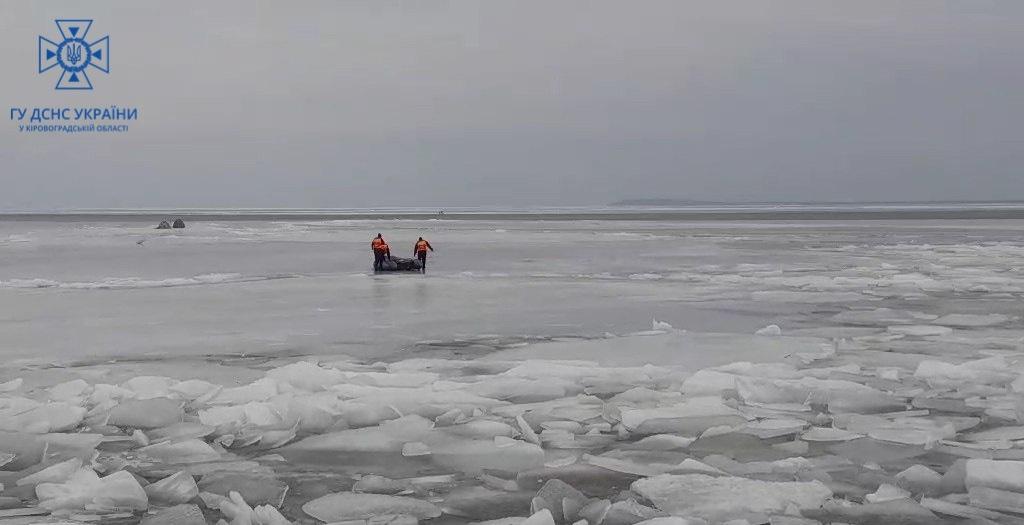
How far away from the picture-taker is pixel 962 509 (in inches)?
150

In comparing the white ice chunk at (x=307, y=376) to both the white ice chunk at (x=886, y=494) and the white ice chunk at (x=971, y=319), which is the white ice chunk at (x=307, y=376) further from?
the white ice chunk at (x=971, y=319)

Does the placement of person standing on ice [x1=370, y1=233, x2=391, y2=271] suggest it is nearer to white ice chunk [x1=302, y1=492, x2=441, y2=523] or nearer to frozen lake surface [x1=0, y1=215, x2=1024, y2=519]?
frozen lake surface [x1=0, y1=215, x2=1024, y2=519]

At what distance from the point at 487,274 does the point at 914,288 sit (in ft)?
25.3

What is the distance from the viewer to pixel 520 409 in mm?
5777

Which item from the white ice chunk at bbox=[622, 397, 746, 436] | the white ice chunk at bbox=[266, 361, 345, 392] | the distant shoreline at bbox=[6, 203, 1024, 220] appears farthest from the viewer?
the distant shoreline at bbox=[6, 203, 1024, 220]

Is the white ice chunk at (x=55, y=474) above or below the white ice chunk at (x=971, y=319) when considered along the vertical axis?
below

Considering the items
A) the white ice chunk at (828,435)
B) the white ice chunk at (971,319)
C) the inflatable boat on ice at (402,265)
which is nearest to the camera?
the white ice chunk at (828,435)

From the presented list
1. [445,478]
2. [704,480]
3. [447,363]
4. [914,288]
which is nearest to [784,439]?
A: [704,480]

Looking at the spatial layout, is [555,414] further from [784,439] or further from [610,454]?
[784,439]

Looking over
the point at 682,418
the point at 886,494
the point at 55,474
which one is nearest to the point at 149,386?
the point at 55,474

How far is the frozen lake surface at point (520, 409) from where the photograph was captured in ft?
13.1

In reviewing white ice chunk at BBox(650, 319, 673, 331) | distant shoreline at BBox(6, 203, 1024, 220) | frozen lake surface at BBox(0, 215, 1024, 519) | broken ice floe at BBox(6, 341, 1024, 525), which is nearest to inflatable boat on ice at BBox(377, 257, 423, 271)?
frozen lake surface at BBox(0, 215, 1024, 519)

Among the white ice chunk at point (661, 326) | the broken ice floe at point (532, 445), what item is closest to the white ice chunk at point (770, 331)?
the white ice chunk at point (661, 326)

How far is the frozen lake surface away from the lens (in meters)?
3.99
